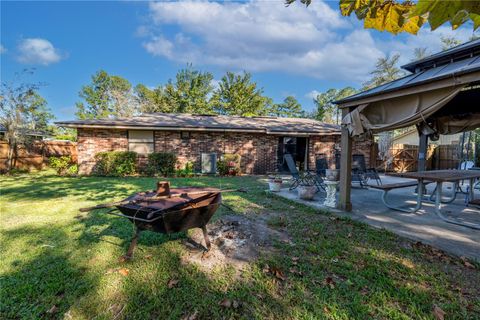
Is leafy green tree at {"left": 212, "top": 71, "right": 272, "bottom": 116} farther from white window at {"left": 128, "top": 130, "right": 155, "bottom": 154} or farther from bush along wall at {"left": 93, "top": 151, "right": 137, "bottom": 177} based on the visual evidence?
bush along wall at {"left": 93, "top": 151, "right": 137, "bottom": 177}

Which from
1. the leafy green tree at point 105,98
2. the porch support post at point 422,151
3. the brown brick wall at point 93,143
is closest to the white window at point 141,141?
the brown brick wall at point 93,143

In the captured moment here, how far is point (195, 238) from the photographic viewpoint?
3.57 m

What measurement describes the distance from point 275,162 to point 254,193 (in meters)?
6.16

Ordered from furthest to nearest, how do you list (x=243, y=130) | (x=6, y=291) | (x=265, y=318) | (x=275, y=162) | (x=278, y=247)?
(x=275, y=162), (x=243, y=130), (x=278, y=247), (x=6, y=291), (x=265, y=318)

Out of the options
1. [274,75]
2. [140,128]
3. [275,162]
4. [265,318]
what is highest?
[274,75]

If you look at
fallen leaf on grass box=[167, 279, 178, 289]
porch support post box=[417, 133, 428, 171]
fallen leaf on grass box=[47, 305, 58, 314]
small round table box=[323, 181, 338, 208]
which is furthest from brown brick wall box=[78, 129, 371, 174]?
fallen leaf on grass box=[47, 305, 58, 314]

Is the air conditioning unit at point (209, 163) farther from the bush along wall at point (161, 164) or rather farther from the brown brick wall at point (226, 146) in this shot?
the bush along wall at point (161, 164)

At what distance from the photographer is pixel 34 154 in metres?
12.3

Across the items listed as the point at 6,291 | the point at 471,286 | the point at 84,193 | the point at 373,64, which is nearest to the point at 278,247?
the point at 471,286

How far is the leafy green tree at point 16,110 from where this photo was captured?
10.8m

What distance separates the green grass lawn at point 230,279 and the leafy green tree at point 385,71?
3060 cm

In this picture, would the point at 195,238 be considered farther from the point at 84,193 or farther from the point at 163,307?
the point at 84,193

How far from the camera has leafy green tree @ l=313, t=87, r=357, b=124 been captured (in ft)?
114

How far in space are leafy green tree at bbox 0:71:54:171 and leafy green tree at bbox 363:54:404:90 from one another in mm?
32032
